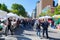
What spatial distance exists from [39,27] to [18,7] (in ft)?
313

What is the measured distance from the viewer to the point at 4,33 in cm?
1895

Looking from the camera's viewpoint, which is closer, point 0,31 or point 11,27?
point 0,31

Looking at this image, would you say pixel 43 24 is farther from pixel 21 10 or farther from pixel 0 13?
pixel 21 10

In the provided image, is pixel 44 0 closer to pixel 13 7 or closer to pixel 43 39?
pixel 13 7

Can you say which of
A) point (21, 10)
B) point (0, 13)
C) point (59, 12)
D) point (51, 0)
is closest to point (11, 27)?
point (0, 13)

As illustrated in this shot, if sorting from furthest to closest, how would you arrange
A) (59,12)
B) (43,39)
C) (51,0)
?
(51,0) → (59,12) → (43,39)

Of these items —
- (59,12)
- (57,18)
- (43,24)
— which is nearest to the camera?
(43,24)

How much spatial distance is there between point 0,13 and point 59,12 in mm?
27163

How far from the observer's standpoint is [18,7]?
112 meters

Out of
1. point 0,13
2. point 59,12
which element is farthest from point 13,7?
point 0,13

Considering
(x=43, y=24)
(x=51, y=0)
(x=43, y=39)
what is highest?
(x=51, y=0)

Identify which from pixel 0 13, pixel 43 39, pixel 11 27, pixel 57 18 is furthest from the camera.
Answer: pixel 57 18

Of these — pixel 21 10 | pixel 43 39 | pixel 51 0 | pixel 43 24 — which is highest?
pixel 51 0

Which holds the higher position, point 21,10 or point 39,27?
point 21,10
